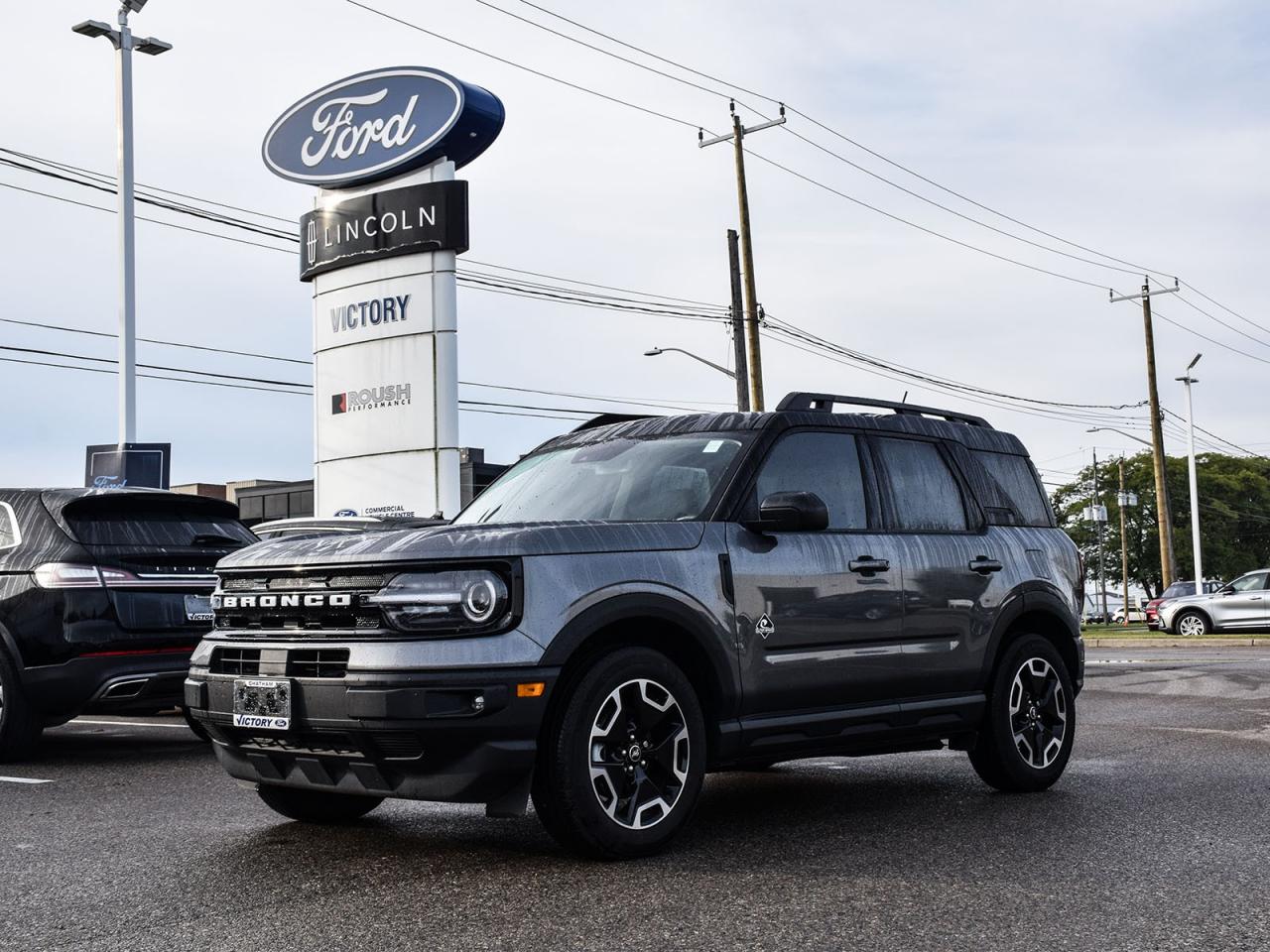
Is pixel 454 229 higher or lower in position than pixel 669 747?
higher

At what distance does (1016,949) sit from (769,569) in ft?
7.28

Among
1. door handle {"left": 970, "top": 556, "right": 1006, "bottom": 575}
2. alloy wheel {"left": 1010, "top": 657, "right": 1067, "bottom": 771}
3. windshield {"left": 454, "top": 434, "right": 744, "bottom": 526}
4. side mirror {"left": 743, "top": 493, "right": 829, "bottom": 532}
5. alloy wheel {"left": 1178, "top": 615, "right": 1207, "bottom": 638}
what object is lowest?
Result: alloy wheel {"left": 1178, "top": 615, "right": 1207, "bottom": 638}

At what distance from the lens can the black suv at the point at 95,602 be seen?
→ 29.0 feet

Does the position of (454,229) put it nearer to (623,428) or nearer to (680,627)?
(623,428)

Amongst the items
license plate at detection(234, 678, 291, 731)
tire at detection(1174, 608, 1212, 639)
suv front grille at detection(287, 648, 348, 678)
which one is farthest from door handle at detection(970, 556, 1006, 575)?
tire at detection(1174, 608, 1212, 639)

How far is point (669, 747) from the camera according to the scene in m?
5.64

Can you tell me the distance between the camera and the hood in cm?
534

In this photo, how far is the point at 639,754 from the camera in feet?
18.2

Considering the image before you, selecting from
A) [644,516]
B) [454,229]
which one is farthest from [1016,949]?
[454,229]

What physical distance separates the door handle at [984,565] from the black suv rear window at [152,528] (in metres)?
4.94

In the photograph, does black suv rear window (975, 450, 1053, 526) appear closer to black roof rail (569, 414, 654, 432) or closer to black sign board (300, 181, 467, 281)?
black roof rail (569, 414, 654, 432)

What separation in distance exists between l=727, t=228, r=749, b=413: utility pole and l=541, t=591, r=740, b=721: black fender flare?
79.5ft

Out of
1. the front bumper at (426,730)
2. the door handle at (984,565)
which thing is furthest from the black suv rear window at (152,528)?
the door handle at (984,565)

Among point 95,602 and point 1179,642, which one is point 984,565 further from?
point 1179,642
